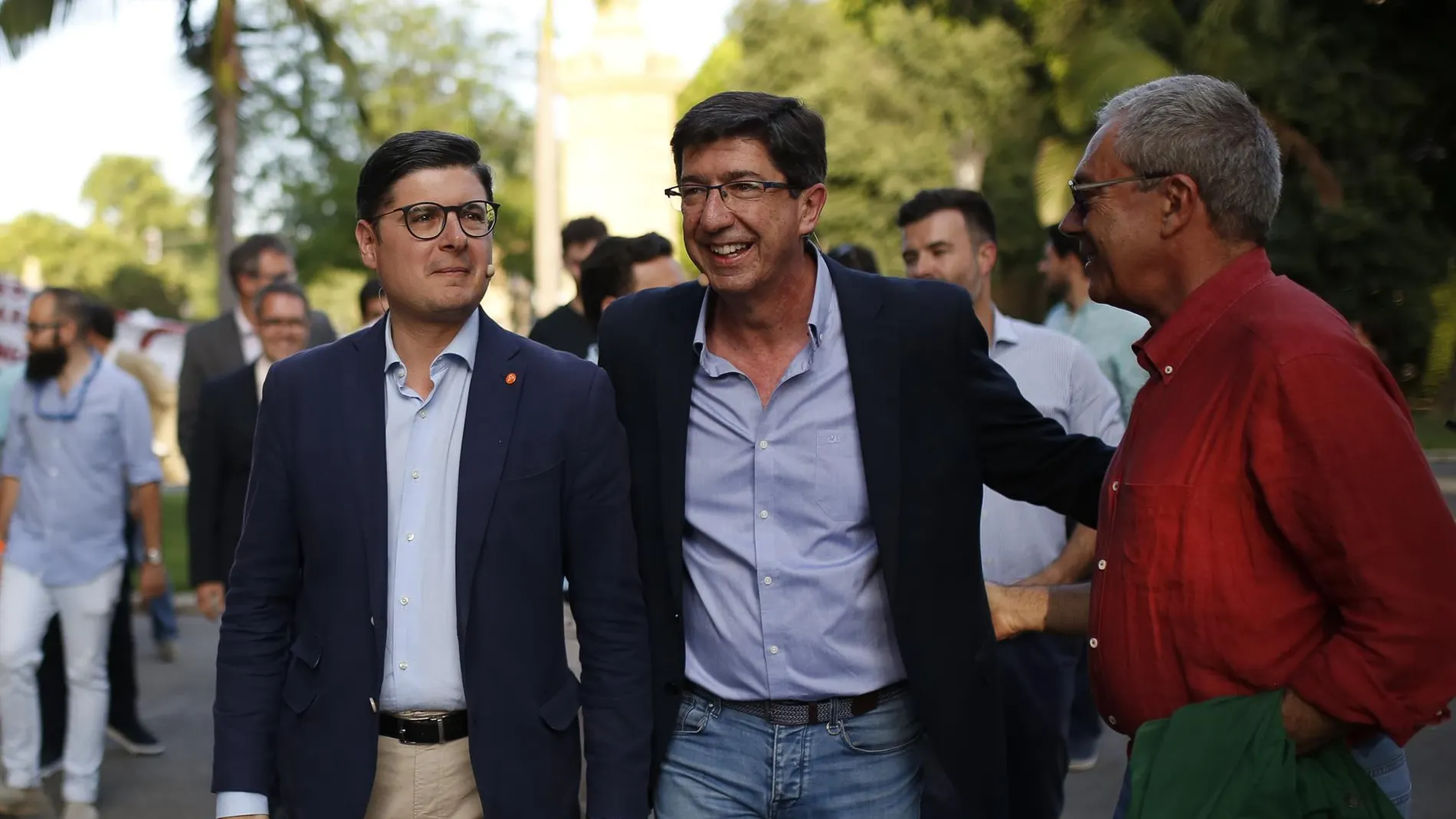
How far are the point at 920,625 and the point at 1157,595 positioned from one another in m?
0.73

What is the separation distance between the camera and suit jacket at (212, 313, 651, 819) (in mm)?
3227

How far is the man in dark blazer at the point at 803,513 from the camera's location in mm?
3354

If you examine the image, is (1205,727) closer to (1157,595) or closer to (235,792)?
(1157,595)

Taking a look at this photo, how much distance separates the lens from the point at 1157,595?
2.68 metres

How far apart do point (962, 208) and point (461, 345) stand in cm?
302

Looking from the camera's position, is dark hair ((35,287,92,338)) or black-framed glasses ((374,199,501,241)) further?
dark hair ((35,287,92,338))

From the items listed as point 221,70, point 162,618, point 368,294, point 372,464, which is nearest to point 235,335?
point 368,294

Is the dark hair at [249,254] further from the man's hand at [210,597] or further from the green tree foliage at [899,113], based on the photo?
the green tree foliage at [899,113]

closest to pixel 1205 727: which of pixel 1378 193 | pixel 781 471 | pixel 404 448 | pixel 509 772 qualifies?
pixel 781 471

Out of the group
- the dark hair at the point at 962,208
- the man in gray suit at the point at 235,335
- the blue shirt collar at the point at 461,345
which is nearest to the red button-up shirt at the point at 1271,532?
the blue shirt collar at the point at 461,345

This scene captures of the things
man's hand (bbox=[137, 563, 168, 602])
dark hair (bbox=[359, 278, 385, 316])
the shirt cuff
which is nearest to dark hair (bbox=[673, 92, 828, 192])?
the shirt cuff

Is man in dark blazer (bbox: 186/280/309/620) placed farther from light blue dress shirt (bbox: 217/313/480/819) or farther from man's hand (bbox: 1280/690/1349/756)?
man's hand (bbox: 1280/690/1349/756)

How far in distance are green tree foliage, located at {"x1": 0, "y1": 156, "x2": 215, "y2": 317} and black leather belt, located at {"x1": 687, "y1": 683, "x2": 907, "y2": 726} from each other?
200 feet

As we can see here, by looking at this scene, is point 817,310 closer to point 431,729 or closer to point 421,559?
point 421,559
